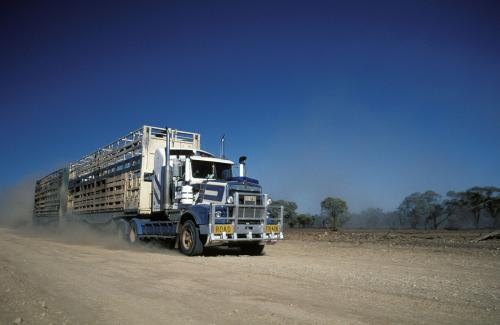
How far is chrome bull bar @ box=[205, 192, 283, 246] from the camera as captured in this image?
11.8m

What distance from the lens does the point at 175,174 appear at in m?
13.6

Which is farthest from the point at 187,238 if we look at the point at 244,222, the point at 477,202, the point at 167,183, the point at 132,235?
the point at 477,202

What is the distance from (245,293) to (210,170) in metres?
7.89

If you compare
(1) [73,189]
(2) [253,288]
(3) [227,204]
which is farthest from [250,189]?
(1) [73,189]

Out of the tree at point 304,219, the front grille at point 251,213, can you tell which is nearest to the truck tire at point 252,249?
the front grille at point 251,213

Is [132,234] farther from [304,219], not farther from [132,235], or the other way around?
[304,219]

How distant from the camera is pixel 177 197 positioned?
13.5 meters

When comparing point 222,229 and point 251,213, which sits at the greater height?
point 251,213

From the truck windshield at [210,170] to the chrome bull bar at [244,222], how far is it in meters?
1.74

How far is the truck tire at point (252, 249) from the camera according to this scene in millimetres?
13766

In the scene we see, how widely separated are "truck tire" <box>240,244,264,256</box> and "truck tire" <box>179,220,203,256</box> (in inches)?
84.7

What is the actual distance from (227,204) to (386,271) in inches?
197

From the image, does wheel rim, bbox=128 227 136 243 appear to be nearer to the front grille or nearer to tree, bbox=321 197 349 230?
the front grille

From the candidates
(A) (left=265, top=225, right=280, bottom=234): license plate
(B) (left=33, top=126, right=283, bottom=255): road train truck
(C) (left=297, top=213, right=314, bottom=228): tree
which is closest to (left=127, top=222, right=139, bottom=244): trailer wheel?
(B) (left=33, top=126, right=283, bottom=255): road train truck
